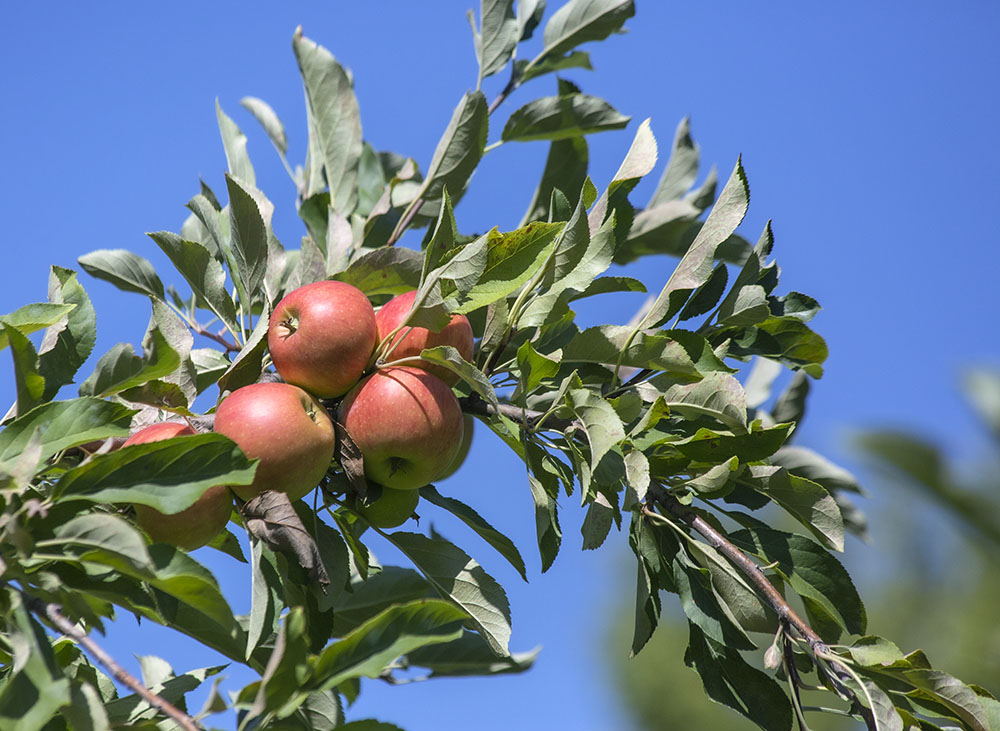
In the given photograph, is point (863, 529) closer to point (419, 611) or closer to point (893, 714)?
point (893, 714)

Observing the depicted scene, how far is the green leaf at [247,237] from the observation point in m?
1.03

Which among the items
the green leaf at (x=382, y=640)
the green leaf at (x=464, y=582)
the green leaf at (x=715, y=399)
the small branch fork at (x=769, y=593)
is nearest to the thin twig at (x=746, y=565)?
the small branch fork at (x=769, y=593)

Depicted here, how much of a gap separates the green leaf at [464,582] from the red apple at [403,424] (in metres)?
0.09

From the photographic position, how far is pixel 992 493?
629 millimetres

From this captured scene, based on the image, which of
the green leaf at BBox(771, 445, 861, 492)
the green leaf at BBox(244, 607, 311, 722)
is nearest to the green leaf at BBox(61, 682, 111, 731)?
the green leaf at BBox(244, 607, 311, 722)

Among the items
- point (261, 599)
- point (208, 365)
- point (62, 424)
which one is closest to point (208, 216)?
point (208, 365)

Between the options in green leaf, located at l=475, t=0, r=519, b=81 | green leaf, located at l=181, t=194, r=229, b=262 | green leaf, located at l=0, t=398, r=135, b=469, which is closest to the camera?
green leaf, located at l=0, t=398, r=135, b=469

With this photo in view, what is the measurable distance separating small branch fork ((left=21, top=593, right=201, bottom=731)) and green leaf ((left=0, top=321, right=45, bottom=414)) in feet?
0.68

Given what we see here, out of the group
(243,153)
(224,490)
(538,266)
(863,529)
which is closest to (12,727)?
(224,490)

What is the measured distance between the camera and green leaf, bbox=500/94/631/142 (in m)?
1.31

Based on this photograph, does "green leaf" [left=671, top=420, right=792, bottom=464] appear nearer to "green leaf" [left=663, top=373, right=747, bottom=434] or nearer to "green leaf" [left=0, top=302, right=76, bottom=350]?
"green leaf" [left=663, top=373, right=747, bottom=434]

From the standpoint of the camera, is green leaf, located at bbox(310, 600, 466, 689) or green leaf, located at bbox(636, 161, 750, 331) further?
green leaf, located at bbox(636, 161, 750, 331)

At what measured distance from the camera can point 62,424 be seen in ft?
2.73

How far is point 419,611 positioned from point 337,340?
321mm
